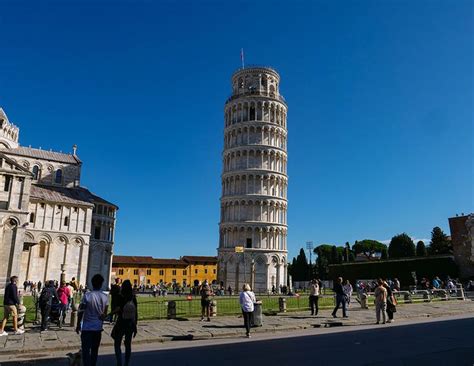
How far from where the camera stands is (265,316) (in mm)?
18703

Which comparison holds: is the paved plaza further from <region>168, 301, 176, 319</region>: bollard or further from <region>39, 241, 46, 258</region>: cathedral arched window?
<region>39, 241, 46, 258</region>: cathedral arched window

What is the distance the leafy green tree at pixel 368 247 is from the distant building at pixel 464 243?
6401 centimetres


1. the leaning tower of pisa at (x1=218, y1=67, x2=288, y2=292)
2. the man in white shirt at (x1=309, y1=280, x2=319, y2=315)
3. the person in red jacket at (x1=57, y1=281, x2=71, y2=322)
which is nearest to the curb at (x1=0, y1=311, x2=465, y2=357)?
the man in white shirt at (x1=309, y1=280, x2=319, y2=315)

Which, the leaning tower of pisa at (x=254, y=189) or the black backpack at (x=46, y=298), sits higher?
the leaning tower of pisa at (x=254, y=189)

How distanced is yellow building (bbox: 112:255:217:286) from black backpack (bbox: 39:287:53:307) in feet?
241

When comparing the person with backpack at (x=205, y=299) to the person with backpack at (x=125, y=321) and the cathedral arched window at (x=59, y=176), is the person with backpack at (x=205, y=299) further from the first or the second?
the cathedral arched window at (x=59, y=176)

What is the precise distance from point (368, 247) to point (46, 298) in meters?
111

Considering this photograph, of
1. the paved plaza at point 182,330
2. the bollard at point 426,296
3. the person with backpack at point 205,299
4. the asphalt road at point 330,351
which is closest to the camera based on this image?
the asphalt road at point 330,351

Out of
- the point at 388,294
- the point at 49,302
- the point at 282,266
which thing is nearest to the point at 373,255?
the point at 282,266

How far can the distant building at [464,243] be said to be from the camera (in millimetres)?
47969

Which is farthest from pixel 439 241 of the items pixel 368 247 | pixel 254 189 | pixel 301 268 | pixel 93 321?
pixel 93 321

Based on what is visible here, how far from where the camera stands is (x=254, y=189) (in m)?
59.8

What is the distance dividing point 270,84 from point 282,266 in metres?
30.9

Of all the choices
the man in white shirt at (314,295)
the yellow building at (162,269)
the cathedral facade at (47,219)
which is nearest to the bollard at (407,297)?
the man in white shirt at (314,295)
